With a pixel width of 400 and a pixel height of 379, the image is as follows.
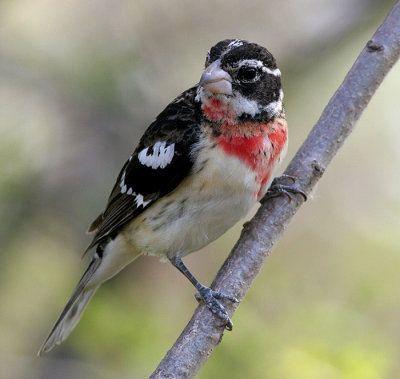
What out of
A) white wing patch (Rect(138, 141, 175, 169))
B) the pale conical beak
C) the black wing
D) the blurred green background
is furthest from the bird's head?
the blurred green background

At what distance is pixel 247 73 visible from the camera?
362cm

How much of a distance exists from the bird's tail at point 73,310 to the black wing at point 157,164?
26 cm

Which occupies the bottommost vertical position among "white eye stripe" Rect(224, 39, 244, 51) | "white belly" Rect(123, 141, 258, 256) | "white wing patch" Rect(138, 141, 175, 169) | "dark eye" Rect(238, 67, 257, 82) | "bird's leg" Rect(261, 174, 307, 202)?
"white belly" Rect(123, 141, 258, 256)

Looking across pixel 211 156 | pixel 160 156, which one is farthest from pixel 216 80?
pixel 160 156

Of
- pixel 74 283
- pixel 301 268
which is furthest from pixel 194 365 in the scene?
pixel 301 268

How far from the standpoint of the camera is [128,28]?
607cm

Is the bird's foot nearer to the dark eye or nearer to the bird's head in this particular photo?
the bird's head

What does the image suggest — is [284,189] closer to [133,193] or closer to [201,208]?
[201,208]

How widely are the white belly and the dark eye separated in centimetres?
39

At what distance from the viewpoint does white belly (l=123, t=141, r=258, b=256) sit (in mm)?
3611

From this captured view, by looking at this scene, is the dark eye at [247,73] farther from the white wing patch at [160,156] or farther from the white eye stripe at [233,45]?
the white wing patch at [160,156]

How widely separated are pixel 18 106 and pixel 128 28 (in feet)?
3.84

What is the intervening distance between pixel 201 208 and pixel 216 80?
673 mm

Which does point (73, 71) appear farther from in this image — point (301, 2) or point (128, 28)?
point (301, 2)
